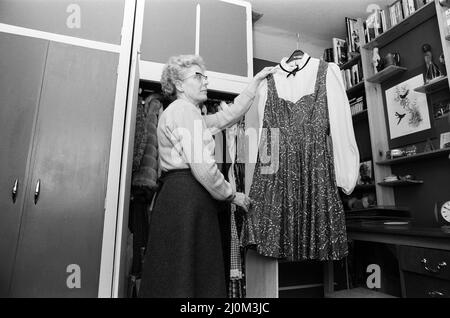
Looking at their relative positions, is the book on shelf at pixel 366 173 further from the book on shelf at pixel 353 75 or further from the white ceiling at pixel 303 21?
the white ceiling at pixel 303 21

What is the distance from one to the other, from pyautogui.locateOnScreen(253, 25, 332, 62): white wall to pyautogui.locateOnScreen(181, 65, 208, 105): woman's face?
5.51ft

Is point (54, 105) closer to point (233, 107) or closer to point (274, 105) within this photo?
point (233, 107)

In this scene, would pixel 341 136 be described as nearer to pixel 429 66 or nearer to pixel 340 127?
pixel 340 127

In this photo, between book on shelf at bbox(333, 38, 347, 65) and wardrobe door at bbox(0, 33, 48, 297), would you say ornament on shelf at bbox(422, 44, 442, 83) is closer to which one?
book on shelf at bbox(333, 38, 347, 65)

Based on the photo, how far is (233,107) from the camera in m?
1.62

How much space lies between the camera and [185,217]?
46.1 inches

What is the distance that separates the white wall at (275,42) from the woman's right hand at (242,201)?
1.97 metres

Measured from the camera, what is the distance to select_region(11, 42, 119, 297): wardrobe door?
153cm

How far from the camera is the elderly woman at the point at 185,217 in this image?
1148 mm

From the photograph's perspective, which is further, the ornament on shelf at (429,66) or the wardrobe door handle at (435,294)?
the ornament on shelf at (429,66)

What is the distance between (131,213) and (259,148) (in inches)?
33.7

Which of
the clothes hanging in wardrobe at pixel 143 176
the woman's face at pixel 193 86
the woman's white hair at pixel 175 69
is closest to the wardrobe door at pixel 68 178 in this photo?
the clothes hanging in wardrobe at pixel 143 176
